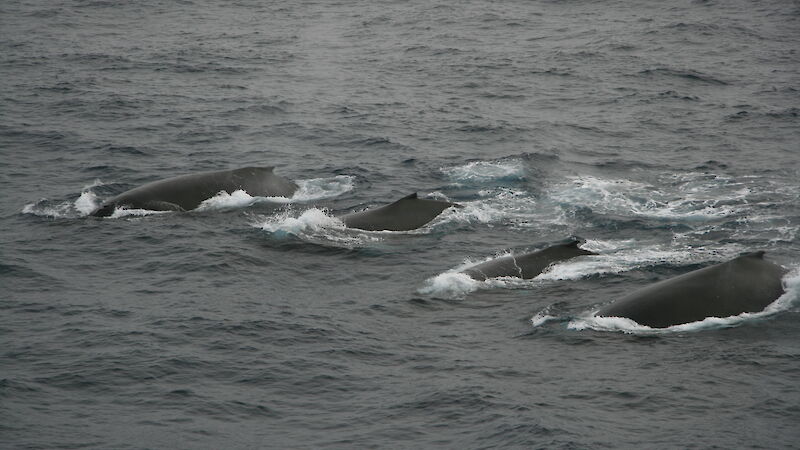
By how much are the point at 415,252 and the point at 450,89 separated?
2334 cm

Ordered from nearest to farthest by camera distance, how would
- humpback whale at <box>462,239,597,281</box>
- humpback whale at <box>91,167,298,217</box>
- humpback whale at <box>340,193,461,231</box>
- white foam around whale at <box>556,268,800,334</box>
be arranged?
1. white foam around whale at <box>556,268,800,334</box>
2. humpback whale at <box>462,239,597,281</box>
3. humpback whale at <box>340,193,461,231</box>
4. humpback whale at <box>91,167,298,217</box>

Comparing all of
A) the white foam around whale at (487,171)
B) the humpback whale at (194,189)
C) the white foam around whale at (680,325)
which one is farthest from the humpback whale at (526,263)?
the humpback whale at (194,189)

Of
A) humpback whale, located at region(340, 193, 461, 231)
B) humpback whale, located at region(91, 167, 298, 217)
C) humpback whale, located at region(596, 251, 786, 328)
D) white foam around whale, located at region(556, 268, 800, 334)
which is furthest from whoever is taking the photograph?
humpback whale, located at region(91, 167, 298, 217)

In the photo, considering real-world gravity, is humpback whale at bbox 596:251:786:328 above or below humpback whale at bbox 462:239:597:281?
above

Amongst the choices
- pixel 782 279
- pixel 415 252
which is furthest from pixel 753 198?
pixel 415 252

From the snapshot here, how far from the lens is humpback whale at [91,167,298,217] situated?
1320 inches

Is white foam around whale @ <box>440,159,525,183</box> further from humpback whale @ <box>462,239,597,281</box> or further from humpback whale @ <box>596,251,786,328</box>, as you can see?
humpback whale @ <box>596,251,786,328</box>

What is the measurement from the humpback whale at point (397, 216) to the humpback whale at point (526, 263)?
14.0ft

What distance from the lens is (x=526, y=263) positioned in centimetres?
2809

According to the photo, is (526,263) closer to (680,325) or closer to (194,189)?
(680,325)

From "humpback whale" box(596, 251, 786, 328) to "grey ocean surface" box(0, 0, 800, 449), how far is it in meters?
0.40

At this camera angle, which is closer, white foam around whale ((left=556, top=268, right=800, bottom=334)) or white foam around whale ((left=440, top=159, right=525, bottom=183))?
white foam around whale ((left=556, top=268, right=800, bottom=334))

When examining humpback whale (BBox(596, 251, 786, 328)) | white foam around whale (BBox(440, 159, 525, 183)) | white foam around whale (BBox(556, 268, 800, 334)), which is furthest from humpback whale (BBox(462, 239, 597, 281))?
white foam around whale (BBox(440, 159, 525, 183))

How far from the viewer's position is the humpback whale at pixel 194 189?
3353 centimetres
